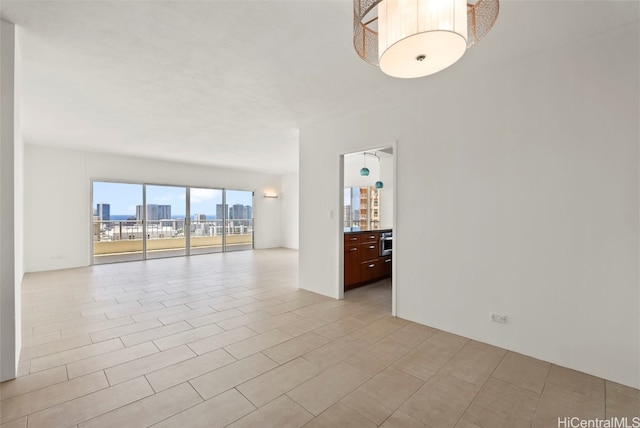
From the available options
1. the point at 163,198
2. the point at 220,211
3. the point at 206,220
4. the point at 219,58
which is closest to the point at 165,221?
the point at 163,198

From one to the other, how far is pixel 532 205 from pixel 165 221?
28.1ft

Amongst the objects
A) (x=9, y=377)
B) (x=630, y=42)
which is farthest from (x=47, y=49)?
(x=630, y=42)

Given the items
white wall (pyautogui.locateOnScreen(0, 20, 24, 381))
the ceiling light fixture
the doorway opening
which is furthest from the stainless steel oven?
white wall (pyautogui.locateOnScreen(0, 20, 24, 381))

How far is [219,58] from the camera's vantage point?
2.67m

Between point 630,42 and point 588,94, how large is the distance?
1.30 feet

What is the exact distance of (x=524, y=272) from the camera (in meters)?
2.67

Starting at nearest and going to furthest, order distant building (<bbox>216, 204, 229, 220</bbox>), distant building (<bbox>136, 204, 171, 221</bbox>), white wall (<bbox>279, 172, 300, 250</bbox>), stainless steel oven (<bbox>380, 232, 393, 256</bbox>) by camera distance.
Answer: stainless steel oven (<bbox>380, 232, 393, 256</bbox>) < distant building (<bbox>136, 204, 171, 221</bbox>) < distant building (<bbox>216, 204, 229, 220</bbox>) < white wall (<bbox>279, 172, 300, 250</bbox>)

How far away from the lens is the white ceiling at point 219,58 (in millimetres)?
2053

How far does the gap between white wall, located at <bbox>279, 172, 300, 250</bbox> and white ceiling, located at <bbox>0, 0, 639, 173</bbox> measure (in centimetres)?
555

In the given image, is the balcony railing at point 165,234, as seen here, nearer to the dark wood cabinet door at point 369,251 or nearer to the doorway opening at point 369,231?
the doorway opening at point 369,231

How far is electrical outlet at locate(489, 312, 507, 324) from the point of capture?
2785 millimetres

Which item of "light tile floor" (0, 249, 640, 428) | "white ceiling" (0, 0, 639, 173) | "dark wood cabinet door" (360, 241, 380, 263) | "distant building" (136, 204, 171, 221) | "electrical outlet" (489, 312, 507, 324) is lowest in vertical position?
"light tile floor" (0, 249, 640, 428)

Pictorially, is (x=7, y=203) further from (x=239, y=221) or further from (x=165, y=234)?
(x=239, y=221)

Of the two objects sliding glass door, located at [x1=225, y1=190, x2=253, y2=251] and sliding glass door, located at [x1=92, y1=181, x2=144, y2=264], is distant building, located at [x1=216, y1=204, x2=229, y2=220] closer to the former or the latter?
sliding glass door, located at [x1=225, y1=190, x2=253, y2=251]
